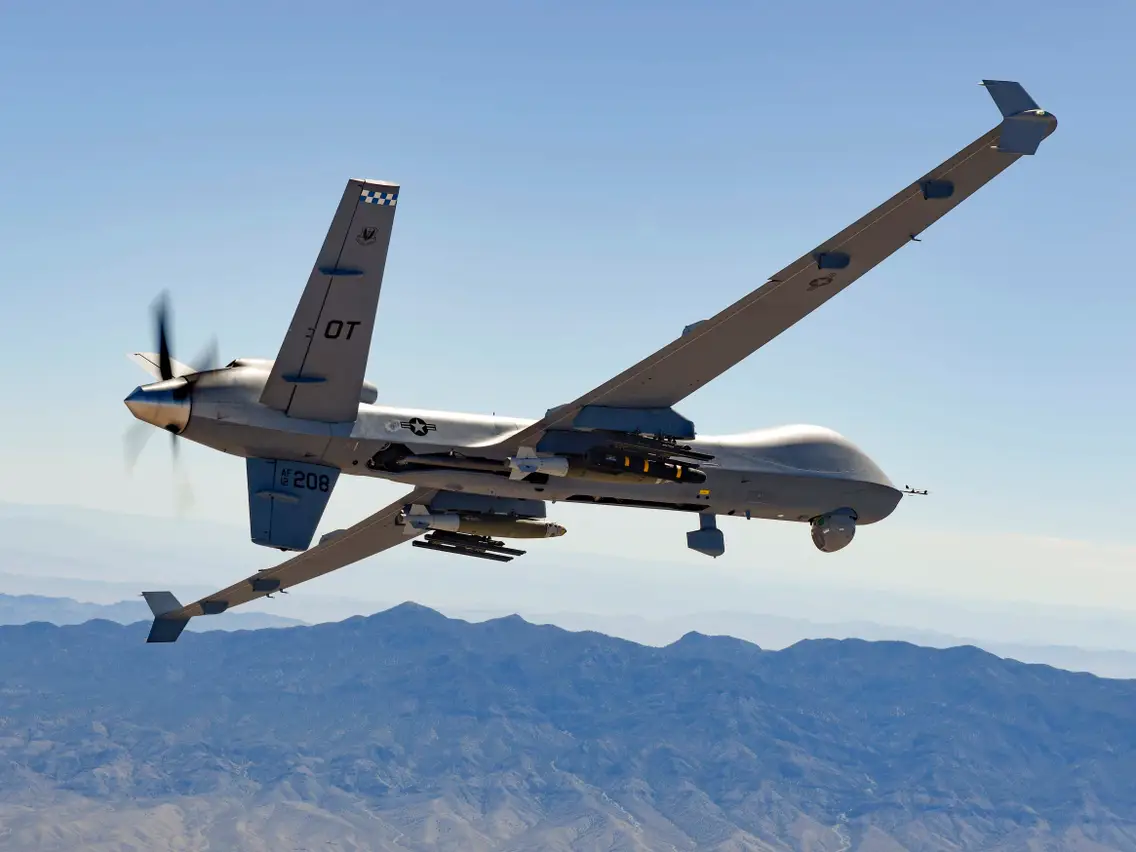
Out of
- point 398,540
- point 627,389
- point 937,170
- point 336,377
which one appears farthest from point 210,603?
point 937,170

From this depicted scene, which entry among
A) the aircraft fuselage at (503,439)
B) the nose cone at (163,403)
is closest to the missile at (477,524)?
the aircraft fuselage at (503,439)

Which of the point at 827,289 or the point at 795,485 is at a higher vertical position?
the point at 827,289

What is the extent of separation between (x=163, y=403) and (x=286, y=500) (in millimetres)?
4365

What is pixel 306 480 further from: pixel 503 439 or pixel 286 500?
pixel 503 439

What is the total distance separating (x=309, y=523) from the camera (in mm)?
35875

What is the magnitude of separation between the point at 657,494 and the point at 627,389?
662cm

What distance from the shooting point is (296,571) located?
4856cm

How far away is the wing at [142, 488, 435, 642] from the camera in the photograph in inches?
1825

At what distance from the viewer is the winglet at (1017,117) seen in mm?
29922

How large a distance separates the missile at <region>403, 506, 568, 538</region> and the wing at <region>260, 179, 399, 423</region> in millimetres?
7398

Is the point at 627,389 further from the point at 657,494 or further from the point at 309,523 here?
the point at 309,523

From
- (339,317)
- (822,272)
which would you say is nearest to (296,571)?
(339,317)

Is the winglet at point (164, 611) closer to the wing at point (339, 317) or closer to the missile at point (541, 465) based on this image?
the wing at point (339, 317)

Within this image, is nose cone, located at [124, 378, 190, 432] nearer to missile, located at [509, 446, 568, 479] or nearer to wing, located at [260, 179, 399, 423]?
wing, located at [260, 179, 399, 423]
